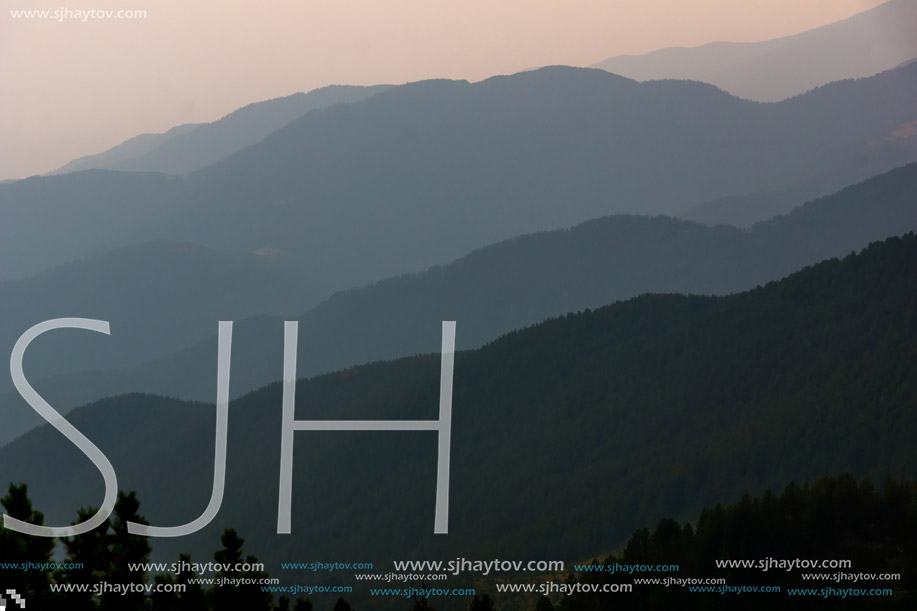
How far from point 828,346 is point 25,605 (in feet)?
584

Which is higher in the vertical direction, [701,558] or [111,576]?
[111,576]

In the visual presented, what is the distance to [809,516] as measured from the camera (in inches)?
2653

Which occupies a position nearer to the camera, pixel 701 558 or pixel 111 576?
pixel 111 576

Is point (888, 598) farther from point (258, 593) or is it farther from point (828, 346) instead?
point (828, 346)

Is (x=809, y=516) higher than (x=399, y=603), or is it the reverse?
(x=809, y=516)

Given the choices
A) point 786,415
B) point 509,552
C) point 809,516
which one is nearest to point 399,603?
point 509,552

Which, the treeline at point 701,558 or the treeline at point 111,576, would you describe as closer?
the treeline at point 111,576

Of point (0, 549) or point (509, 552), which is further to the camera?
point (509, 552)

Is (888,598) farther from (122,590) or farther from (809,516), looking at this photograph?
(122,590)

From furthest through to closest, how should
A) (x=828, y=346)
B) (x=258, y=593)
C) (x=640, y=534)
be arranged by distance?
(x=828, y=346) → (x=640, y=534) → (x=258, y=593)

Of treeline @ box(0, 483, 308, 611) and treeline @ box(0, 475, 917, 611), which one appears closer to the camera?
treeline @ box(0, 483, 308, 611)

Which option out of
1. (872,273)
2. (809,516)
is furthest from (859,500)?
(872,273)

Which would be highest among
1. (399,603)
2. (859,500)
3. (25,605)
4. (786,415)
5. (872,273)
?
(872,273)

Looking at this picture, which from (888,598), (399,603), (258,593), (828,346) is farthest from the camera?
(828,346)
